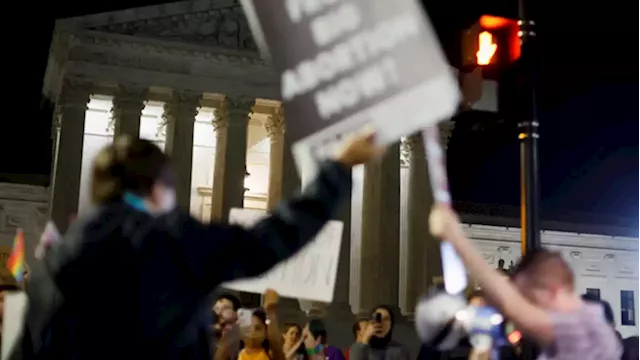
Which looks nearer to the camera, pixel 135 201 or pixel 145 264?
pixel 145 264

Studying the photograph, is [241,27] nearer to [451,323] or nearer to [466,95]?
[466,95]

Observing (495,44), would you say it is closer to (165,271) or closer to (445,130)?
(165,271)

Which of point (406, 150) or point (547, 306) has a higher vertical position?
point (406, 150)

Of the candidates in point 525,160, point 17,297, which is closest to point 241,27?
point 525,160

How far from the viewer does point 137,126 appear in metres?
29.7

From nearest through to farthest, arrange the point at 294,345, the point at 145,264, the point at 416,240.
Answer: the point at 145,264 < the point at 294,345 < the point at 416,240

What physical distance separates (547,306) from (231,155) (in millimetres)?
27510

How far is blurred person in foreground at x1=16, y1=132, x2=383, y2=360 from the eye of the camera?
295 centimetres

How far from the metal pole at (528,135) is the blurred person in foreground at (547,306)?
11.6ft

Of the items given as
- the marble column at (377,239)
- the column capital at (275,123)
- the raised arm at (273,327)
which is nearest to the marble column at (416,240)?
the marble column at (377,239)

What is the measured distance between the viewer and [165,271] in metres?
2.96

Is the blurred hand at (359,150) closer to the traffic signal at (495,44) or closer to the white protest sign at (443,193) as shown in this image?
the white protest sign at (443,193)

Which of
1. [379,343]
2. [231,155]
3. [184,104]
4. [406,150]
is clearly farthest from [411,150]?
[379,343]

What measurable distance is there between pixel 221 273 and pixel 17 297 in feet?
6.82
